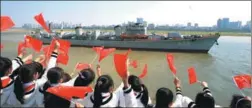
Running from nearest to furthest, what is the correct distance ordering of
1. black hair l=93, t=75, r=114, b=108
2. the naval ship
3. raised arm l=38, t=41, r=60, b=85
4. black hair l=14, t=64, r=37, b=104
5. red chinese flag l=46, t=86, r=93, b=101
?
red chinese flag l=46, t=86, r=93, b=101
black hair l=93, t=75, r=114, b=108
black hair l=14, t=64, r=37, b=104
raised arm l=38, t=41, r=60, b=85
the naval ship

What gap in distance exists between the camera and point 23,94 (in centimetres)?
319

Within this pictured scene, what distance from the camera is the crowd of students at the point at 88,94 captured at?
2.66 m

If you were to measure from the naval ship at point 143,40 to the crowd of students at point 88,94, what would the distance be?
996 inches

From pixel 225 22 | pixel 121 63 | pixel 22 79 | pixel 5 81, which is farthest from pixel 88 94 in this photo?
pixel 225 22

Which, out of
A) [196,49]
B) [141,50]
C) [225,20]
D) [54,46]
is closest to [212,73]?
[54,46]

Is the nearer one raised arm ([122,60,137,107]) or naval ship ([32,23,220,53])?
raised arm ([122,60,137,107])

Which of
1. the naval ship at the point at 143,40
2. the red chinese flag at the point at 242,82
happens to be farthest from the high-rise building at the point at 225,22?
the red chinese flag at the point at 242,82

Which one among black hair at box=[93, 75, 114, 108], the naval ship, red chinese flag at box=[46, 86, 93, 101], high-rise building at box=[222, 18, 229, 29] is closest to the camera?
red chinese flag at box=[46, 86, 93, 101]

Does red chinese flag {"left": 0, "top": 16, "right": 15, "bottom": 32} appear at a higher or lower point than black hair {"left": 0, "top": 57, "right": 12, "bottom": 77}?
higher

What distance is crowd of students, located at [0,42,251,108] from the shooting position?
2.66 m

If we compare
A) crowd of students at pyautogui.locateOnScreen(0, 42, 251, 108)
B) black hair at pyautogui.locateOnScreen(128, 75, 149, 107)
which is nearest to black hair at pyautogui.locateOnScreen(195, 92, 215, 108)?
crowd of students at pyautogui.locateOnScreen(0, 42, 251, 108)

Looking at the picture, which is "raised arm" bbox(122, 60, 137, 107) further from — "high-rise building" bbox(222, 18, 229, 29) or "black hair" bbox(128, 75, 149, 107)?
"high-rise building" bbox(222, 18, 229, 29)

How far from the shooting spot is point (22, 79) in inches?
124

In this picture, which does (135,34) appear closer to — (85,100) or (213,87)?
(213,87)
